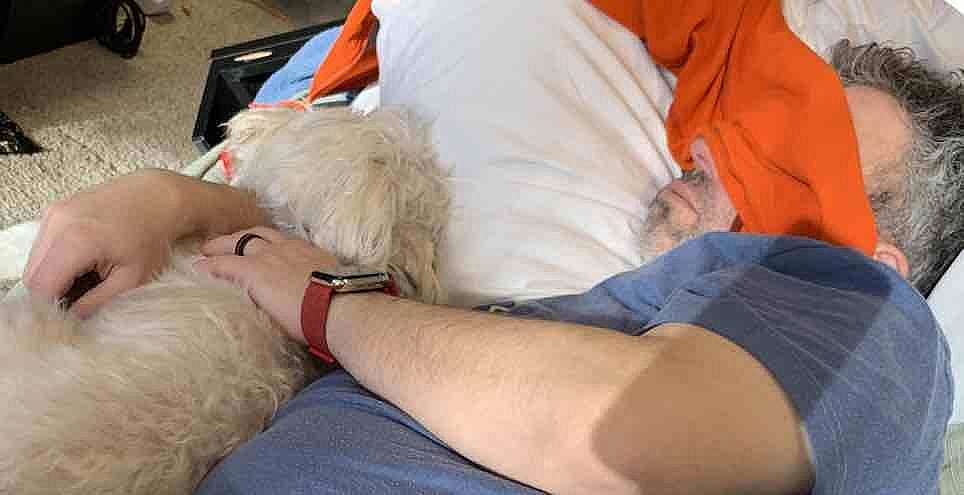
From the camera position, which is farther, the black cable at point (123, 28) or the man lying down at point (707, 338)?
the black cable at point (123, 28)

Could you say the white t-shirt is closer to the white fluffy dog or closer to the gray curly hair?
the white fluffy dog

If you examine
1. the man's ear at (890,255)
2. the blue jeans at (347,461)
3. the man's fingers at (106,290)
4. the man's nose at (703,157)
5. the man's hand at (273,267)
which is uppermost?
the man's nose at (703,157)

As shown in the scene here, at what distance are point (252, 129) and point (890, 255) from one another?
81 cm

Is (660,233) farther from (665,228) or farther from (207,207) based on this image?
(207,207)

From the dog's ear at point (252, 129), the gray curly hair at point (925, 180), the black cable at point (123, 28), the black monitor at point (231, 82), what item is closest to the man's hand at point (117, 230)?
the dog's ear at point (252, 129)

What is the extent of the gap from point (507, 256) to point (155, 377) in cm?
43

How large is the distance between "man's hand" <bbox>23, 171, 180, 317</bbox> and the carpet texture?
76 centimetres

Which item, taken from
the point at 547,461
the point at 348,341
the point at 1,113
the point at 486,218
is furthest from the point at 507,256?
the point at 1,113

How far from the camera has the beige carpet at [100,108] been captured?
1686 mm

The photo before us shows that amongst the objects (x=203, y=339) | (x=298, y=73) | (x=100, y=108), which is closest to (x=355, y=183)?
(x=203, y=339)

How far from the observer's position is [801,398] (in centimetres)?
67

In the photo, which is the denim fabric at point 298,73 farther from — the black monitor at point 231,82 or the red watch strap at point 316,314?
the red watch strap at point 316,314

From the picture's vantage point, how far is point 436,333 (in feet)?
2.60

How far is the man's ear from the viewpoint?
3.20ft
